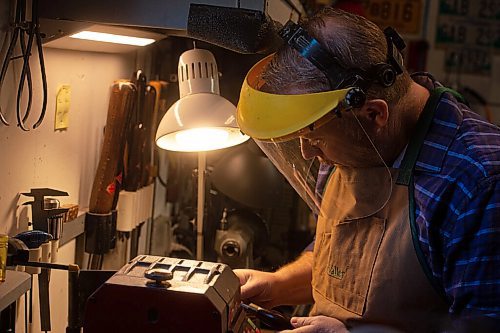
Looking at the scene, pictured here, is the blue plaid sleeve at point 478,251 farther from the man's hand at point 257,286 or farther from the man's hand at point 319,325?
the man's hand at point 257,286

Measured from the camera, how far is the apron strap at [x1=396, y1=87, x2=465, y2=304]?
Answer: 4.41ft

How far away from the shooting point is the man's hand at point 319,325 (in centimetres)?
138

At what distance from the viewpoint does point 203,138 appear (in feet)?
5.23

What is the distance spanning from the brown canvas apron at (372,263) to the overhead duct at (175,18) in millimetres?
354

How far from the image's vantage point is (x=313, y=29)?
1.31 metres

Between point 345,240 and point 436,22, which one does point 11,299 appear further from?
point 436,22

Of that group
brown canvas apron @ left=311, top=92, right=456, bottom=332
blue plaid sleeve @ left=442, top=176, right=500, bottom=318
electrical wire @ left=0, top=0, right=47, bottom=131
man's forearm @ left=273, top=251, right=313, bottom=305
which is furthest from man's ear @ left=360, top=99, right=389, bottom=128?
electrical wire @ left=0, top=0, right=47, bottom=131

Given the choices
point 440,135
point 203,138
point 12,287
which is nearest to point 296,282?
point 203,138

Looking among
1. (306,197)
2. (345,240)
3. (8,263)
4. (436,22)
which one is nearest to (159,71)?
(306,197)

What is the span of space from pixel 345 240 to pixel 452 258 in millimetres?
285

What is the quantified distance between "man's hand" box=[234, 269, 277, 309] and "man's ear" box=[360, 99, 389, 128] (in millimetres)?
473

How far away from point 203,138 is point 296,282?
0.42 meters

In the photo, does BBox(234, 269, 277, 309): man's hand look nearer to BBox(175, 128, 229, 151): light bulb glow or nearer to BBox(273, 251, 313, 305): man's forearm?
BBox(273, 251, 313, 305): man's forearm

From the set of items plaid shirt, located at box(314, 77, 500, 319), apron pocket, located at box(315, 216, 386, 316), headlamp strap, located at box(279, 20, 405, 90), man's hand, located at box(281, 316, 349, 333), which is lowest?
man's hand, located at box(281, 316, 349, 333)
